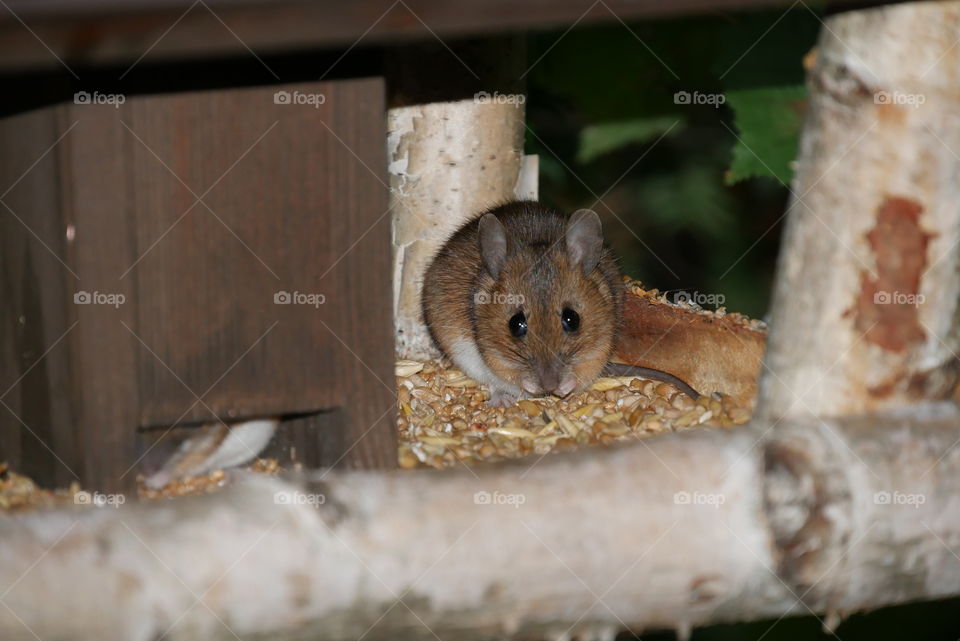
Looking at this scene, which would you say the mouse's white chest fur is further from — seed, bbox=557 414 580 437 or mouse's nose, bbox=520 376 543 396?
seed, bbox=557 414 580 437

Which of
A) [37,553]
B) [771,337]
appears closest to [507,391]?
[771,337]

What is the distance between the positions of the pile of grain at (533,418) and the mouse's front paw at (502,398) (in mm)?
36

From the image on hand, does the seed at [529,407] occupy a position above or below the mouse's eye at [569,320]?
below

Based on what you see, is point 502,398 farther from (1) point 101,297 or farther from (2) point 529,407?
(1) point 101,297

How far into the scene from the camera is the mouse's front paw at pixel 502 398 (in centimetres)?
414

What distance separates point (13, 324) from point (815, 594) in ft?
6.22

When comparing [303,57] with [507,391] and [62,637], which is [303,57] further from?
[507,391]

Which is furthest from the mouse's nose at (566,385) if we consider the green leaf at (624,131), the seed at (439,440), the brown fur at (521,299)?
the green leaf at (624,131)

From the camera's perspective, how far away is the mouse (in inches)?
175

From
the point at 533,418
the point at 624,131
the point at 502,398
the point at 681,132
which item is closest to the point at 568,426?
the point at 533,418

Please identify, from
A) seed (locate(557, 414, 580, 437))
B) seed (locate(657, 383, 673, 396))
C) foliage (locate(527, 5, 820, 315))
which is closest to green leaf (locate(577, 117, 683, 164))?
foliage (locate(527, 5, 820, 315))

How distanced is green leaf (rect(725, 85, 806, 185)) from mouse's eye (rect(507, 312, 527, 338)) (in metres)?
1.72

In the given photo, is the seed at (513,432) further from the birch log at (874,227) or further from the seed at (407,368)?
the birch log at (874,227)

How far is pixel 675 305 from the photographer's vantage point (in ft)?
A: 14.3
